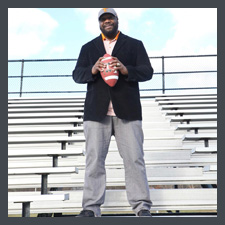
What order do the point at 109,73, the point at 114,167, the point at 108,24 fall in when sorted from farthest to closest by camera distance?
1. the point at 114,167
2. the point at 108,24
3. the point at 109,73

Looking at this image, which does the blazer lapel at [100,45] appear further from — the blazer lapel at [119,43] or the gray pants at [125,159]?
the gray pants at [125,159]

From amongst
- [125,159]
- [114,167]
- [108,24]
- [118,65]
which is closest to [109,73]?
[118,65]

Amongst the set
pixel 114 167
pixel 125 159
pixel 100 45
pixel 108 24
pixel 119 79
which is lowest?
pixel 114 167

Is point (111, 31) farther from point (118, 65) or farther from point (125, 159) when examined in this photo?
point (125, 159)

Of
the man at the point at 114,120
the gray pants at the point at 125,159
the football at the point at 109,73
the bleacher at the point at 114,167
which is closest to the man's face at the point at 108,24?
the man at the point at 114,120

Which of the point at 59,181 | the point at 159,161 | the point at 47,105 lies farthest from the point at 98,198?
the point at 47,105

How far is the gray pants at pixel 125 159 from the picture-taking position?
1867mm

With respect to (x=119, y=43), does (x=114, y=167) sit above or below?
below

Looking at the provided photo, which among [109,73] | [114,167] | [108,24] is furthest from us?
[114,167]

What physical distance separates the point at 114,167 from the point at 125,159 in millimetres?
1300

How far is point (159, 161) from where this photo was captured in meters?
3.16

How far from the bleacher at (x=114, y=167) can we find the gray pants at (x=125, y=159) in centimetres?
36

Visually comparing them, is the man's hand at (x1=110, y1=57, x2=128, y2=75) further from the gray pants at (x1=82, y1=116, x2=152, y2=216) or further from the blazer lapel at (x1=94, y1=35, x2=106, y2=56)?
the gray pants at (x1=82, y1=116, x2=152, y2=216)

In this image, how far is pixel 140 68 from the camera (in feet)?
6.38
